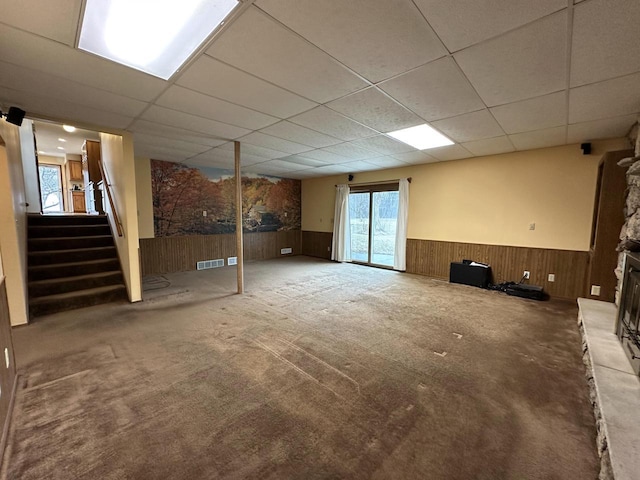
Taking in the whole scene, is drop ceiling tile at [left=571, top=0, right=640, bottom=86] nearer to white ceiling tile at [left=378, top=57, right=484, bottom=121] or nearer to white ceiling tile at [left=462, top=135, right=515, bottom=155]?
white ceiling tile at [left=378, top=57, right=484, bottom=121]

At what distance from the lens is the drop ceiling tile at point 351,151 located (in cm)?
439

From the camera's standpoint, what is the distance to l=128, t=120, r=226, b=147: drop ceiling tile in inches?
138

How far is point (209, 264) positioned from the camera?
263 inches

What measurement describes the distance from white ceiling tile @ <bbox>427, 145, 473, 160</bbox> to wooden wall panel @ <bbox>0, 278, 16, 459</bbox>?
5.32 m

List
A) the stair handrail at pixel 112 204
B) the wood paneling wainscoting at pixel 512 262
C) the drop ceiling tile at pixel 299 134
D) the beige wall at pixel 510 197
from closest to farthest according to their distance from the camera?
the drop ceiling tile at pixel 299 134 < the beige wall at pixel 510 197 < the wood paneling wainscoting at pixel 512 262 < the stair handrail at pixel 112 204

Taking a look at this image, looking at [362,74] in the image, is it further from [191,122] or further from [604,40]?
[191,122]

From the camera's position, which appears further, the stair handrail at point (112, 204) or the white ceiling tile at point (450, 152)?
the white ceiling tile at point (450, 152)

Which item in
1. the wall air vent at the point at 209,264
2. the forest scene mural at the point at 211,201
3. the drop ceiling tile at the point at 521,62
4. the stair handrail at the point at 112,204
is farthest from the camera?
the wall air vent at the point at 209,264

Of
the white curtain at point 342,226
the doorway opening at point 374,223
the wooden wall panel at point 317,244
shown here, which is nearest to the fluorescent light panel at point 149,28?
the doorway opening at point 374,223

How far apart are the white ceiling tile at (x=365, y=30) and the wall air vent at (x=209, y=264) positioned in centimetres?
583

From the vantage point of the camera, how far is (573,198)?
4.15 meters

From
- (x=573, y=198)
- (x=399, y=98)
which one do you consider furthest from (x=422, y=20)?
(x=573, y=198)

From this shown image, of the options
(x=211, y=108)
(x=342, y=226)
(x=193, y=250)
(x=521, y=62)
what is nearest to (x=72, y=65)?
(x=211, y=108)

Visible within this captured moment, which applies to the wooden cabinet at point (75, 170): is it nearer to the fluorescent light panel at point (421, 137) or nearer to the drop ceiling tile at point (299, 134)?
the drop ceiling tile at point (299, 134)
